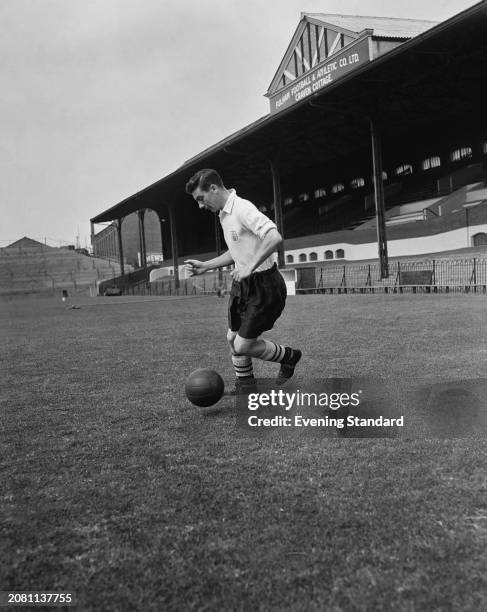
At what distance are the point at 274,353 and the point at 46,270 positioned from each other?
69.3 m

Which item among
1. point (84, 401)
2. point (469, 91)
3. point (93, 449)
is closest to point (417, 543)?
point (93, 449)

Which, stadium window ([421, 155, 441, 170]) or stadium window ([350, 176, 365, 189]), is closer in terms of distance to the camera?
stadium window ([421, 155, 441, 170])

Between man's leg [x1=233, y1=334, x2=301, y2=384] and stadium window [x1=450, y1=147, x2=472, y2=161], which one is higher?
stadium window [x1=450, y1=147, x2=472, y2=161]

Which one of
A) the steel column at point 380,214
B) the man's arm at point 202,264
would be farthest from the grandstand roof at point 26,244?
the man's arm at point 202,264

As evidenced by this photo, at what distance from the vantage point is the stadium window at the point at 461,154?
36.5m

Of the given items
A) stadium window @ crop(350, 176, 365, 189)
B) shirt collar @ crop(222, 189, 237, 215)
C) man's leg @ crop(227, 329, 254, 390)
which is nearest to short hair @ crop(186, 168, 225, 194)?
shirt collar @ crop(222, 189, 237, 215)

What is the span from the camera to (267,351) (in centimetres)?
478

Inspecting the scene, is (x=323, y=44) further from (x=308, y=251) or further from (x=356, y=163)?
(x=308, y=251)

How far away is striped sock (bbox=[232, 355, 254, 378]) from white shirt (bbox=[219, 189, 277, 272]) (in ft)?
2.67

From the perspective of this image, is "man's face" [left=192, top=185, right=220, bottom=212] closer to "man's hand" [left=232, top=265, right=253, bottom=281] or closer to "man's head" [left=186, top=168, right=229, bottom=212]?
"man's head" [left=186, top=168, right=229, bottom=212]

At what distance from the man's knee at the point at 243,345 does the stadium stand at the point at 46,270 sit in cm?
6064

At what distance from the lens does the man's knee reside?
4.64m

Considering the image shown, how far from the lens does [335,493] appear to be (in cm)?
267

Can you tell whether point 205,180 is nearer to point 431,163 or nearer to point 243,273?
point 243,273
